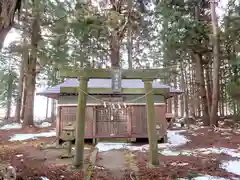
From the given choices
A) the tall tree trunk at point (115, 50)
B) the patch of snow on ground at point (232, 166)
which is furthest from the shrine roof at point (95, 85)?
the patch of snow on ground at point (232, 166)

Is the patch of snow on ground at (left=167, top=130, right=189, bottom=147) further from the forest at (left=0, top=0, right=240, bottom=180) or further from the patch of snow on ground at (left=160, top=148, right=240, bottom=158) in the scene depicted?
the forest at (left=0, top=0, right=240, bottom=180)

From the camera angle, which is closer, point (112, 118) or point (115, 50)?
point (112, 118)

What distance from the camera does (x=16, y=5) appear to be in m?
3.51

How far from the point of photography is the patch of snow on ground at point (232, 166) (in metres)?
5.37

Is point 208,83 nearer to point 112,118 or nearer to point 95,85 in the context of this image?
point 112,118

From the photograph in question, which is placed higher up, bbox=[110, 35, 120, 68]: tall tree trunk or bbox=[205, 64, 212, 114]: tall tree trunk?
bbox=[110, 35, 120, 68]: tall tree trunk

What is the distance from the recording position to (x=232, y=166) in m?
5.76

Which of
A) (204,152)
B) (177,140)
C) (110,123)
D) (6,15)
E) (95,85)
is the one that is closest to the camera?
(6,15)

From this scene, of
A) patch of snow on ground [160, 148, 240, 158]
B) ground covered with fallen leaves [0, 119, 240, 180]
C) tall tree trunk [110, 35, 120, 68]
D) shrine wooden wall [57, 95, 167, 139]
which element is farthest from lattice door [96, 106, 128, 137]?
tall tree trunk [110, 35, 120, 68]

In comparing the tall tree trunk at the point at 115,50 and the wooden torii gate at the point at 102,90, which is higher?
the tall tree trunk at the point at 115,50

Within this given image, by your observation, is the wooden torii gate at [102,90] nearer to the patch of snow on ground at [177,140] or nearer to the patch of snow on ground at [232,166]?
the patch of snow on ground at [232,166]

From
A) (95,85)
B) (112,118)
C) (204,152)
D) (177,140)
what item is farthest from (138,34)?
(204,152)

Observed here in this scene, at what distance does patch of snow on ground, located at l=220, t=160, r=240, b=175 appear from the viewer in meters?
5.37

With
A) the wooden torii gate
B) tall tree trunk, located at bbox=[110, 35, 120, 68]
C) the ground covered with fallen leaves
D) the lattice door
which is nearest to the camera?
the ground covered with fallen leaves
